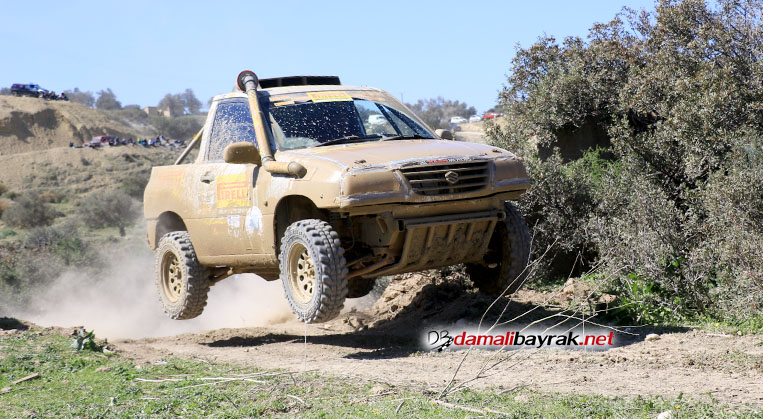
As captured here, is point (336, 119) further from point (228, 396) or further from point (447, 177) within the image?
point (228, 396)

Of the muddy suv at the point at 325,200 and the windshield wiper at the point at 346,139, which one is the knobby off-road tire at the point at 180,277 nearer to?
the muddy suv at the point at 325,200

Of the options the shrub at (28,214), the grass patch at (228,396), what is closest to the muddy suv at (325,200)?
the grass patch at (228,396)

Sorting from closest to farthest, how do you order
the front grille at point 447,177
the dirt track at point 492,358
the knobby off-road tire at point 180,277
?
1. the dirt track at point 492,358
2. the front grille at point 447,177
3. the knobby off-road tire at point 180,277

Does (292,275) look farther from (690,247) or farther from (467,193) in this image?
(690,247)

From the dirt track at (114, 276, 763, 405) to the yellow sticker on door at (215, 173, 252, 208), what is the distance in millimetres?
1443

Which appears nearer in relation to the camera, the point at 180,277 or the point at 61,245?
the point at 180,277

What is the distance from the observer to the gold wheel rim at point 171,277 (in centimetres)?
931

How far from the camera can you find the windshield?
25.7 feet

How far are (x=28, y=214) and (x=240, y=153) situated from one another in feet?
98.1

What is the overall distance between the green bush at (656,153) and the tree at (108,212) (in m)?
22.9

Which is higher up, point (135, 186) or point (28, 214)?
point (135, 186)

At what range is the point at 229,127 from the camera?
27.8ft

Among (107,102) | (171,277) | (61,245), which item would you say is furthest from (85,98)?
(171,277)

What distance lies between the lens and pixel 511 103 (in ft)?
42.2
